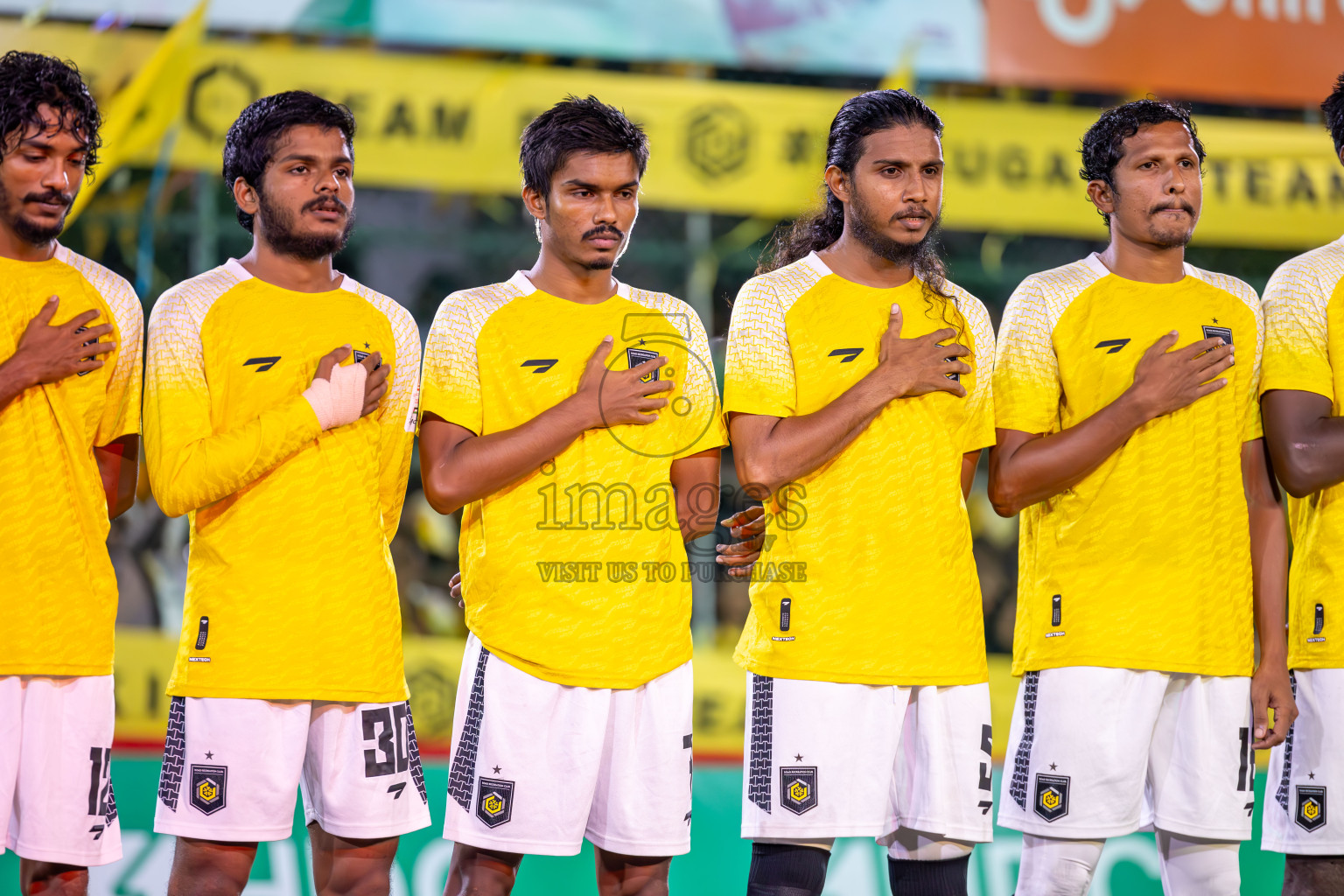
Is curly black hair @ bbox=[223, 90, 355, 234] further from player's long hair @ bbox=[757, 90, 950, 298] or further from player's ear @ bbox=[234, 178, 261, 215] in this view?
player's long hair @ bbox=[757, 90, 950, 298]

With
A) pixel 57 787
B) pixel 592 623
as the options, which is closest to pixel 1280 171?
pixel 592 623

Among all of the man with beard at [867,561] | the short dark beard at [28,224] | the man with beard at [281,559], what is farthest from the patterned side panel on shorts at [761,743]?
the short dark beard at [28,224]

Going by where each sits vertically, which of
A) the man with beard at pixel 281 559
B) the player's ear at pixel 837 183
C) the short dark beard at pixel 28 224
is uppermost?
the player's ear at pixel 837 183

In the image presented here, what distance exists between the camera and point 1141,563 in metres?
2.90

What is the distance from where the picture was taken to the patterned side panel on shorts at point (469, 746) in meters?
2.71

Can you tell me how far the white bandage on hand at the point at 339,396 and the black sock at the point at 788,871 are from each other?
1.22 m

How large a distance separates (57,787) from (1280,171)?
473cm

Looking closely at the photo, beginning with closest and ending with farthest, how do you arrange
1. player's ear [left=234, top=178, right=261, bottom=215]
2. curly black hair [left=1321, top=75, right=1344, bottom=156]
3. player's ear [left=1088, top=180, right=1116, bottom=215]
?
1. player's ear [left=234, top=178, right=261, bottom=215]
2. player's ear [left=1088, top=180, right=1116, bottom=215]
3. curly black hair [left=1321, top=75, right=1344, bottom=156]

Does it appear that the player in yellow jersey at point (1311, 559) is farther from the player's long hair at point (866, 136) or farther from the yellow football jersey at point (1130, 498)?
the player's long hair at point (866, 136)

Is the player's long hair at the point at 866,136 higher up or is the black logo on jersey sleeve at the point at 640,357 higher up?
the player's long hair at the point at 866,136

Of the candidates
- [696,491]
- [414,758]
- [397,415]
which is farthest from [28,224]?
[696,491]

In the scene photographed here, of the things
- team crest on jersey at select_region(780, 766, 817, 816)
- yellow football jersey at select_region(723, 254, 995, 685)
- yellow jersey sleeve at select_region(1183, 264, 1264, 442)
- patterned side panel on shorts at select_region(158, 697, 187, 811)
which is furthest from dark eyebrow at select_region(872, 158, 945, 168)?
patterned side panel on shorts at select_region(158, 697, 187, 811)

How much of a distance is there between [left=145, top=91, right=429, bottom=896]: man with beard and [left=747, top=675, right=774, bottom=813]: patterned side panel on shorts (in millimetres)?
704

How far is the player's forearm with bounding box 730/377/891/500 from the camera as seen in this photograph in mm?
2709
